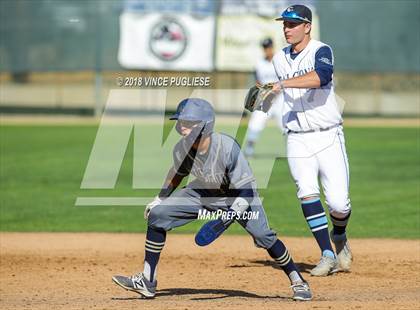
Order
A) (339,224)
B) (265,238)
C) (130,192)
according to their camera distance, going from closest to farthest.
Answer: (265,238) → (339,224) → (130,192)

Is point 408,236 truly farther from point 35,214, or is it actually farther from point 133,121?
point 133,121

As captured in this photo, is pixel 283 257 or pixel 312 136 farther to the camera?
pixel 312 136

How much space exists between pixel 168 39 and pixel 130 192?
1565 centimetres

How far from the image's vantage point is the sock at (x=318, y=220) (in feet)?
30.3

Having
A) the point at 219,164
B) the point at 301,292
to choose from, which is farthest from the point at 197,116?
the point at 301,292

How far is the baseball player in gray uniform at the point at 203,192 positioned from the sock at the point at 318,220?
1260mm

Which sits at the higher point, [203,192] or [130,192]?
[203,192]

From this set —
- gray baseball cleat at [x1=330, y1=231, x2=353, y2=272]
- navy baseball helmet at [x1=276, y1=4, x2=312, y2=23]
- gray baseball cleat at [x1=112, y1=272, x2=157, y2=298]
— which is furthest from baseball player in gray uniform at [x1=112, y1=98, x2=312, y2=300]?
gray baseball cleat at [x1=330, y1=231, x2=353, y2=272]

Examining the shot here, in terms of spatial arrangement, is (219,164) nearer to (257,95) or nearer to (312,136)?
(257,95)

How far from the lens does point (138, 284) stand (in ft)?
26.7

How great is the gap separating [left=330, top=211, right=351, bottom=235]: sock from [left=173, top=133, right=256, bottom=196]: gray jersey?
1.91 m

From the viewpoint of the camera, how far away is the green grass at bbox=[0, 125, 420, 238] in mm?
13320

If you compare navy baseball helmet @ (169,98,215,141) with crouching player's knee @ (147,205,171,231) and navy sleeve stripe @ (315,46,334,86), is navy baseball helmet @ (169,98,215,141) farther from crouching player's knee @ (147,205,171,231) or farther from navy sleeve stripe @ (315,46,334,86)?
navy sleeve stripe @ (315,46,334,86)

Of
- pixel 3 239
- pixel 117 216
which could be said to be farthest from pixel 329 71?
pixel 117 216
